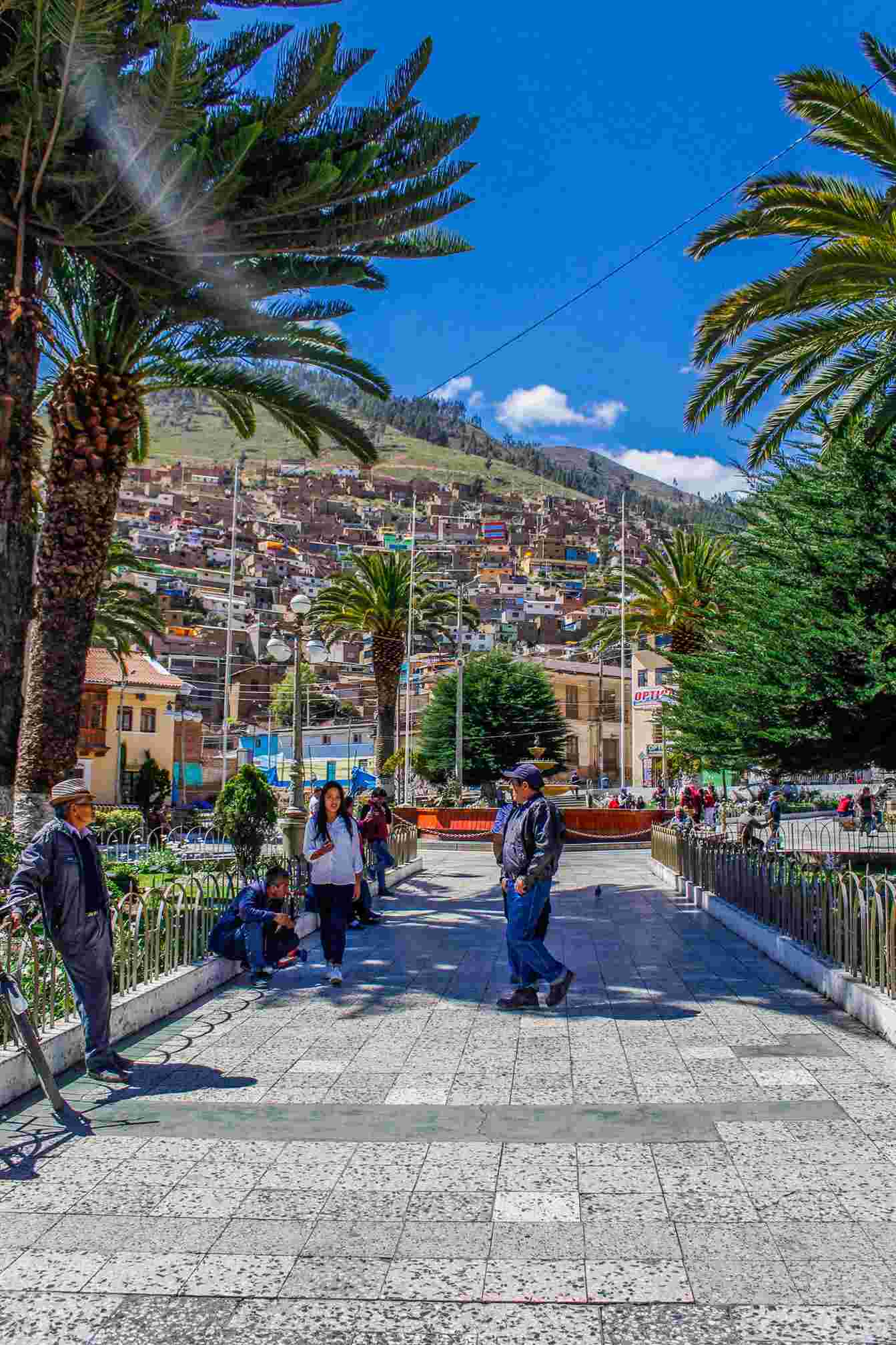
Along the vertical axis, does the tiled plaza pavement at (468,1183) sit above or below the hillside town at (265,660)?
below

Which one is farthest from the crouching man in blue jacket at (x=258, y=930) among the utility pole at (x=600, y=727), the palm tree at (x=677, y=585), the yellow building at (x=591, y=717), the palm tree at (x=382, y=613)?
the yellow building at (x=591, y=717)

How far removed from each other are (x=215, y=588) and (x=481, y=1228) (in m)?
150

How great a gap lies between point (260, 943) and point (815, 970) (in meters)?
4.12

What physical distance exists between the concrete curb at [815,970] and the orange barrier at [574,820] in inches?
766

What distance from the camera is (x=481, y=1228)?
161 inches

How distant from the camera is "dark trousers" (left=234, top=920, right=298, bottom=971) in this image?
29.3ft

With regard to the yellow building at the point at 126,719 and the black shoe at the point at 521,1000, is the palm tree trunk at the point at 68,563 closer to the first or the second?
the black shoe at the point at 521,1000

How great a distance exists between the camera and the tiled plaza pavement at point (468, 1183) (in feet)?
11.4

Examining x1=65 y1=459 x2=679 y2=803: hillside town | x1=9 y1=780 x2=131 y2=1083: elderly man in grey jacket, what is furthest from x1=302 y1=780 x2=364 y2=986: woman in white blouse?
x1=65 y1=459 x2=679 y2=803: hillside town

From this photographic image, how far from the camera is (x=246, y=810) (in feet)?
59.2

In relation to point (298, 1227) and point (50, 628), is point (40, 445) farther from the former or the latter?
point (298, 1227)

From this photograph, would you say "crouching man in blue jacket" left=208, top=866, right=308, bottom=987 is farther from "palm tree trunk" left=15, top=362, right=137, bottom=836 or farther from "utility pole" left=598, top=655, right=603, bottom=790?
"utility pole" left=598, top=655, right=603, bottom=790

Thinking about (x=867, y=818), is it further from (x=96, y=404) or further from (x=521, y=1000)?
(x=521, y=1000)

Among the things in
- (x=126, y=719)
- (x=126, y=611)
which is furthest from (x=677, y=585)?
Answer: (x=126, y=719)
